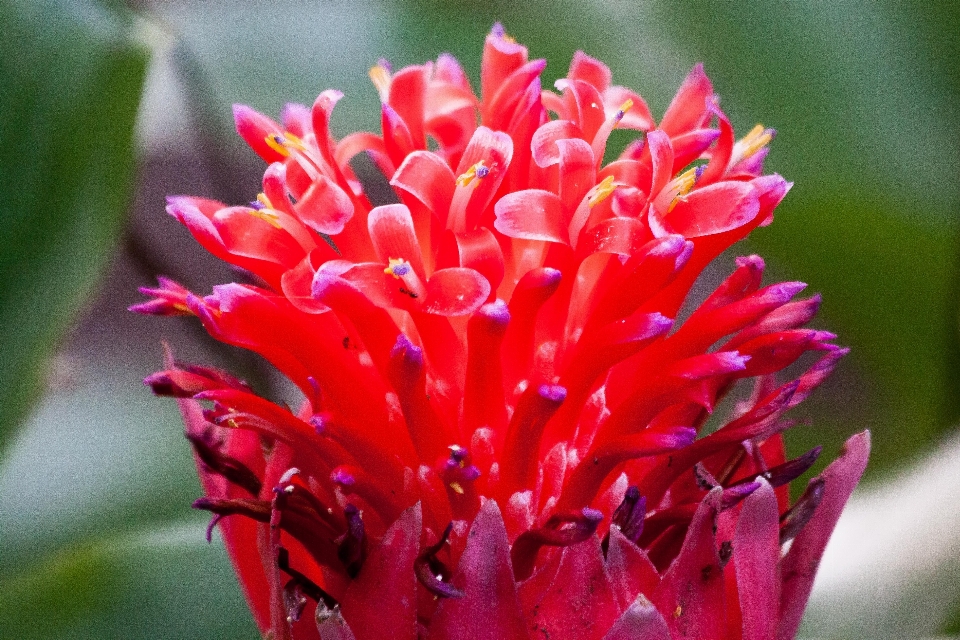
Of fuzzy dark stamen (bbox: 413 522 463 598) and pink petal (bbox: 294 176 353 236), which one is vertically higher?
pink petal (bbox: 294 176 353 236)

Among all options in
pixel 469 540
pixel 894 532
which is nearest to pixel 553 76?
pixel 894 532

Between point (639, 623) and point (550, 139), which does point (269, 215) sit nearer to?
point (550, 139)

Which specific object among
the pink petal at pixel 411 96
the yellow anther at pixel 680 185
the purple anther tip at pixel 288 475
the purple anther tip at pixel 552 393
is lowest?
the purple anther tip at pixel 288 475

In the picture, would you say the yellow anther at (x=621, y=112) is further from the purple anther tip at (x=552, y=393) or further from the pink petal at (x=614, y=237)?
the purple anther tip at (x=552, y=393)

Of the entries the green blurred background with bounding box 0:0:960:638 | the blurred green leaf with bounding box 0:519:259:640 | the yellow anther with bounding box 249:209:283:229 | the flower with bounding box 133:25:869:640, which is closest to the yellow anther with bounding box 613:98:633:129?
the flower with bounding box 133:25:869:640

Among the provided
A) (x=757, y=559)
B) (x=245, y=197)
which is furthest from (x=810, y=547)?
(x=245, y=197)

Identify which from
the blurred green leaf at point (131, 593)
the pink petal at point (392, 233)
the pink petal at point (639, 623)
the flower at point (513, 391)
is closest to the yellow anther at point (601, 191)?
the flower at point (513, 391)

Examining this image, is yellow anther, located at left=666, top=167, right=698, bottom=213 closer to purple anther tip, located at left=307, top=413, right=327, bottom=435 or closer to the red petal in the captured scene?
the red petal

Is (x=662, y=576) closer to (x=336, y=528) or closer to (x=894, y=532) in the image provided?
(x=336, y=528)
